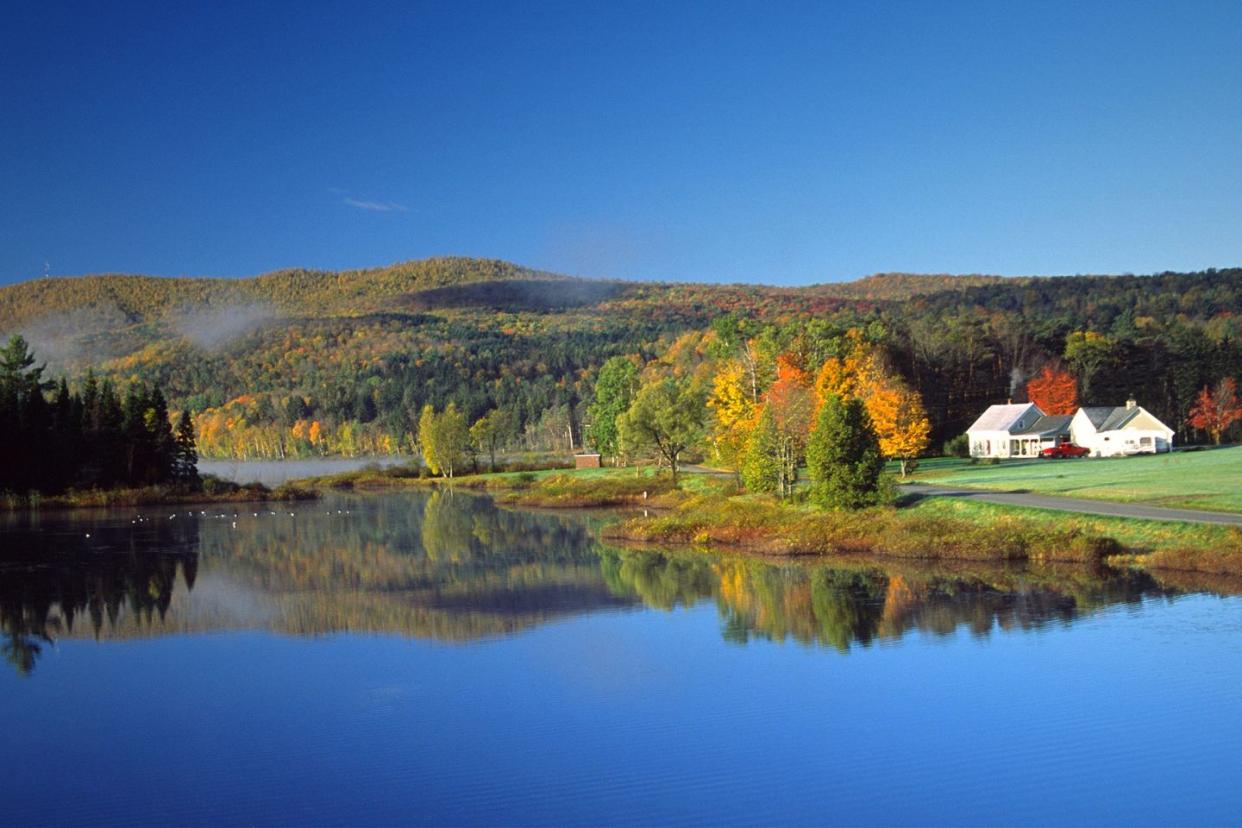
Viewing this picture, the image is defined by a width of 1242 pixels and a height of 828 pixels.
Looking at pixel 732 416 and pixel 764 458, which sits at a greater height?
pixel 732 416

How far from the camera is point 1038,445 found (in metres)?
68.4

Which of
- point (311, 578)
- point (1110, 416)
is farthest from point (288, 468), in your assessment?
point (311, 578)

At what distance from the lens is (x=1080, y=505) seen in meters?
34.3

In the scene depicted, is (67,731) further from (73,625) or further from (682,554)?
(682,554)

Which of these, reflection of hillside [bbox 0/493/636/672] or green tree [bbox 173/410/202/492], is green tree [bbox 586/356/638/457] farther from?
green tree [bbox 173/410/202/492]

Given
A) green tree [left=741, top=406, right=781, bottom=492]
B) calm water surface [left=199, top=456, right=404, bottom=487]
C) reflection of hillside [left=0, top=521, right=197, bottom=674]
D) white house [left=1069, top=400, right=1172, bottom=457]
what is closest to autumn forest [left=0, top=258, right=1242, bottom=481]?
green tree [left=741, top=406, right=781, bottom=492]

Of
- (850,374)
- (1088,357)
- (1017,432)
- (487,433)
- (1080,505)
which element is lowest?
(1080,505)

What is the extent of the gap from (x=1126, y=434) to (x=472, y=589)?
49836mm

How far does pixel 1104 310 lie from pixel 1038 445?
45.5 m

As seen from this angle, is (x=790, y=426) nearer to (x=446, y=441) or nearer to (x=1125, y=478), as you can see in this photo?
(x=1125, y=478)

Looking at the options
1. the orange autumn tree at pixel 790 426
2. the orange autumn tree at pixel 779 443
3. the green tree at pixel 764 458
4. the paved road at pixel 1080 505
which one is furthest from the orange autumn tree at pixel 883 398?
the paved road at pixel 1080 505

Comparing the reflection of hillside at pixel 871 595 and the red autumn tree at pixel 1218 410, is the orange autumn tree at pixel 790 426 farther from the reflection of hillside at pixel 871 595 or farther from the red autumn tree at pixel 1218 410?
the red autumn tree at pixel 1218 410

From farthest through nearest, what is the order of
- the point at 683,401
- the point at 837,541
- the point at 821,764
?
the point at 683,401 → the point at 837,541 → the point at 821,764

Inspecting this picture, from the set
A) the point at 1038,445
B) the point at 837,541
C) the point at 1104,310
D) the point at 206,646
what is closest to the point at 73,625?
the point at 206,646
